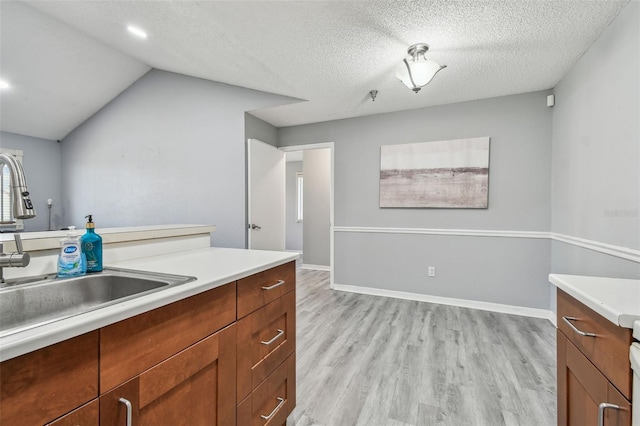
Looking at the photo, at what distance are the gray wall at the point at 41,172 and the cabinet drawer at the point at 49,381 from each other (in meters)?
5.77

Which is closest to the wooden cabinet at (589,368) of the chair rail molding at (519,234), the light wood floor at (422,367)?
the light wood floor at (422,367)

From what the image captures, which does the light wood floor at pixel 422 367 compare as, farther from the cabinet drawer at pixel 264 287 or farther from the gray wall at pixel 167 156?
the gray wall at pixel 167 156

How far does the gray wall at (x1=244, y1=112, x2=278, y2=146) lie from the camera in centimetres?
343

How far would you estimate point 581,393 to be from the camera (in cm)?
89

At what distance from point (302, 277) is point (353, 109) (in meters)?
2.67

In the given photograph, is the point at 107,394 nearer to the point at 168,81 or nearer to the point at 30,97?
the point at 168,81

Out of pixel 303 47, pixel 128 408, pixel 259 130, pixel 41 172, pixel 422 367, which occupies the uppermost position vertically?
pixel 303 47

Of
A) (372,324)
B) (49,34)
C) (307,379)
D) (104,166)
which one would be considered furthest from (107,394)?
(104,166)

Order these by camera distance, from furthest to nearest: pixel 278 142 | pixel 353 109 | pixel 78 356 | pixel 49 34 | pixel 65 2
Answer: pixel 278 142
pixel 353 109
pixel 49 34
pixel 65 2
pixel 78 356

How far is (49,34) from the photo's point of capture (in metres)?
3.01

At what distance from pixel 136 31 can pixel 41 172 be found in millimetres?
3749

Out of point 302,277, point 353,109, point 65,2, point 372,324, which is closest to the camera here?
point 65,2

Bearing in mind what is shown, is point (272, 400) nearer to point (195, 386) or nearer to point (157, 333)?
point (195, 386)

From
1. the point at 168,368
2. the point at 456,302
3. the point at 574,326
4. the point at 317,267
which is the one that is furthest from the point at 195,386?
the point at 317,267
